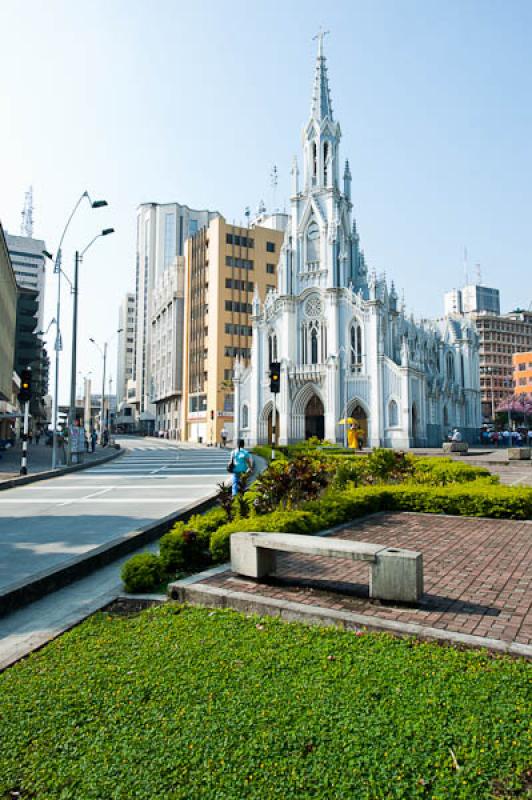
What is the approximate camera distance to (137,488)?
17438 mm

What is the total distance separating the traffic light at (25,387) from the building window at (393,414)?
29713 millimetres

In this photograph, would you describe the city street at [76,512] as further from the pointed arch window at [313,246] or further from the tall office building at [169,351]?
the tall office building at [169,351]

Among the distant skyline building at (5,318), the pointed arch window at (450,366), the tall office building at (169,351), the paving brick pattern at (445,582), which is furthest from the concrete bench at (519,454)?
the tall office building at (169,351)

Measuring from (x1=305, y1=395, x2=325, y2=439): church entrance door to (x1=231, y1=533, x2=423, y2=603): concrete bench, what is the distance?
1671 inches

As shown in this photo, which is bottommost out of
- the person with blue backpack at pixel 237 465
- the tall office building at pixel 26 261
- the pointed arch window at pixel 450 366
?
the person with blue backpack at pixel 237 465

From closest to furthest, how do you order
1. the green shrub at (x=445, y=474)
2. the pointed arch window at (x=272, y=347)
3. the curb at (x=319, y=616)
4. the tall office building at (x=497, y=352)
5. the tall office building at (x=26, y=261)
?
the curb at (x=319, y=616)
the green shrub at (x=445, y=474)
the pointed arch window at (x=272, y=347)
the tall office building at (x=497, y=352)
the tall office building at (x=26, y=261)

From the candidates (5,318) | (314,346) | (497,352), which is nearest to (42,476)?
(5,318)

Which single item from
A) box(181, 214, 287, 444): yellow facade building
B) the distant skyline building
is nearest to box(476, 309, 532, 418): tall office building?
box(181, 214, 287, 444): yellow facade building

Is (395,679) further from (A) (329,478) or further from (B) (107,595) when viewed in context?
(A) (329,478)

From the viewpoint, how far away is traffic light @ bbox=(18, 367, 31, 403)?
2202 cm

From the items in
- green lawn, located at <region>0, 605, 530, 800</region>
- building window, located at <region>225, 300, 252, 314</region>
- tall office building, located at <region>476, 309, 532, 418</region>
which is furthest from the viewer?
tall office building, located at <region>476, 309, 532, 418</region>

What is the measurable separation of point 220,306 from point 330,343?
23.2 m

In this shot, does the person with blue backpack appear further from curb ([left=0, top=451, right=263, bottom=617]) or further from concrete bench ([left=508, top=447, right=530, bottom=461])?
concrete bench ([left=508, top=447, right=530, bottom=461])

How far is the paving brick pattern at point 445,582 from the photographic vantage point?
4898 millimetres
